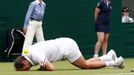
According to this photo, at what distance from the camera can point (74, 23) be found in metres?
17.2

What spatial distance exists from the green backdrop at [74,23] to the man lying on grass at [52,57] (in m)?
5.62

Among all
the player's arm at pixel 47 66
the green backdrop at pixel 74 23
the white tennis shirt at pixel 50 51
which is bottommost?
the green backdrop at pixel 74 23

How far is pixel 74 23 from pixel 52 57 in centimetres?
678

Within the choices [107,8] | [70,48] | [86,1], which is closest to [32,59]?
[70,48]

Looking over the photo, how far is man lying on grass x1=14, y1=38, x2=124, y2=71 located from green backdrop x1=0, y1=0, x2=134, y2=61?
562 centimetres

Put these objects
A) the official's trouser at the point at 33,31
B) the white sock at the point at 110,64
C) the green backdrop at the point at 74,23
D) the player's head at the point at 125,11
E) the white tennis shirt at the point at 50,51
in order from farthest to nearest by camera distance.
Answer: the player's head at the point at 125,11
the green backdrop at the point at 74,23
the official's trouser at the point at 33,31
the white sock at the point at 110,64
the white tennis shirt at the point at 50,51

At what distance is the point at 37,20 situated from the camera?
13.9 m

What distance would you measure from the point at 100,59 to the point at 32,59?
5.77 feet

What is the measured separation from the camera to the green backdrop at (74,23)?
16.3 metres

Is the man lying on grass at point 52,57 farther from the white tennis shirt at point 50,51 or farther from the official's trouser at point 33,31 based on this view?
the official's trouser at point 33,31

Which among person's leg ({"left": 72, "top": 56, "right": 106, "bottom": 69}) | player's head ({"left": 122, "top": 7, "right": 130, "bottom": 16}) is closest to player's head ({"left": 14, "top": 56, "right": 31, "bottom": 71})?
person's leg ({"left": 72, "top": 56, "right": 106, "bottom": 69})

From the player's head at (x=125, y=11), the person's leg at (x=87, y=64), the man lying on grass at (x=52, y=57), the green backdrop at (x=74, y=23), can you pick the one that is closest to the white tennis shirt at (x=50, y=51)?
the man lying on grass at (x=52, y=57)

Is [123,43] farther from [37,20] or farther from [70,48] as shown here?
[70,48]

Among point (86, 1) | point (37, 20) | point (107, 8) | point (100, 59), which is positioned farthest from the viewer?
point (86, 1)
